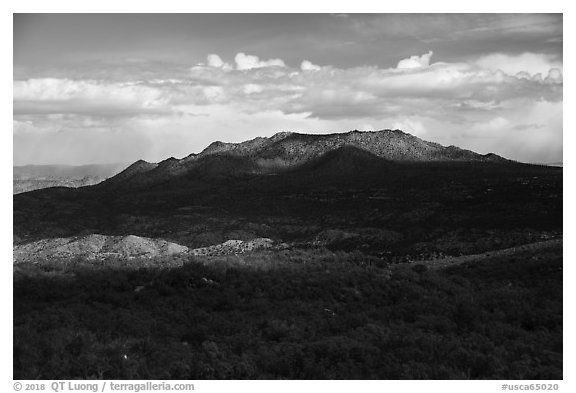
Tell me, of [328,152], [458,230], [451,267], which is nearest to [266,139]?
[328,152]

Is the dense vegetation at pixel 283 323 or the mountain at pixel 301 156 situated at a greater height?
the mountain at pixel 301 156

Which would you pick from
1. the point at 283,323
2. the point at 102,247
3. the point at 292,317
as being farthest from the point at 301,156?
the point at 283,323

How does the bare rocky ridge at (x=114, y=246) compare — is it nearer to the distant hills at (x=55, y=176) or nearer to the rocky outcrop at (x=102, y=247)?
the rocky outcrop at (x=102, y=247)

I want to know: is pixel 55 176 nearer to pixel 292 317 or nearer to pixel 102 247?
pixel 102 247

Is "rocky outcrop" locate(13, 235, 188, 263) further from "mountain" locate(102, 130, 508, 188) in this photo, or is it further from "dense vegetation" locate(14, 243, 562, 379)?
"mountain" locate(102, 130, 508, 188)

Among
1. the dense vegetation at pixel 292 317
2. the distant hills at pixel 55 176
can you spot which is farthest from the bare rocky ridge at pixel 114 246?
the distant hills at pixel 55 176

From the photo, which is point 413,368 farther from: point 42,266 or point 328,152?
point 328,152
